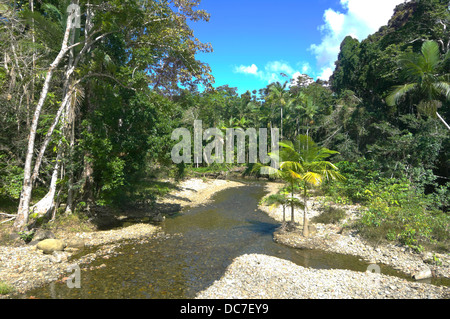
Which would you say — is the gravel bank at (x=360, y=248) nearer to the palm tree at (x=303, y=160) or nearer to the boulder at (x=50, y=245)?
the palm tree at (x=303, y=160)

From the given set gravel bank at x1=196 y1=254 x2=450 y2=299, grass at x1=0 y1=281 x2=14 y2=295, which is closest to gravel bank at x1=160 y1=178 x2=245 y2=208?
gravel bank at x1=196 y1=254 x2=450 y2=299

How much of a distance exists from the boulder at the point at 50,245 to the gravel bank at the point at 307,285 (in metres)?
5.94

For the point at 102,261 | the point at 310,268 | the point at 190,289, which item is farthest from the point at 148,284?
the point at 310,268

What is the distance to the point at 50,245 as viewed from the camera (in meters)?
8.63

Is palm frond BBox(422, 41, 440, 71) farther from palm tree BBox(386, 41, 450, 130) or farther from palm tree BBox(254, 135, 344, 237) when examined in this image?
palm tree BBox(254, 135, 344, 237)

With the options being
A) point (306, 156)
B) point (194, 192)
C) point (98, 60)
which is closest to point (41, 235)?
point (98, 60)

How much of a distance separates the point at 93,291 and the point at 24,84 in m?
10.2

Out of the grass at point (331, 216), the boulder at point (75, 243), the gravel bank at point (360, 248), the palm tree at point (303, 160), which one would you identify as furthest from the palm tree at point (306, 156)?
the boulder at point (75, 243)

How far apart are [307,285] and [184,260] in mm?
4422

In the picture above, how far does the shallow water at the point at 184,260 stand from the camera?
670 centimetres

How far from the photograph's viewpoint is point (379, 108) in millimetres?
21000

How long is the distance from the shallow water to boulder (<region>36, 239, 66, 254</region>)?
1801 mm

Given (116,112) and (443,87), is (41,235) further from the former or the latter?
(443,87)

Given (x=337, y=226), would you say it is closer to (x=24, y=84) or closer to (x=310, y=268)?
(x=310, y=268)
